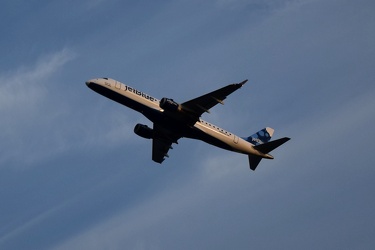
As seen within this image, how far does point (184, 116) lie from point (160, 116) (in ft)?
10.2

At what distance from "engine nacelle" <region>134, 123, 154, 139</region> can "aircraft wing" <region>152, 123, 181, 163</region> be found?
2.61ft

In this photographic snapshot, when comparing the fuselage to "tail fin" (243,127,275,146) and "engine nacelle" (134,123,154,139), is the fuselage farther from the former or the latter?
"tail fin" (243,127,275,146)

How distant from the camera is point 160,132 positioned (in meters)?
91.9

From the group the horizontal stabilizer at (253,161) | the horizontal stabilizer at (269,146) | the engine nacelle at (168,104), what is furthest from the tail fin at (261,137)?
the engine nacelle at (168,104)

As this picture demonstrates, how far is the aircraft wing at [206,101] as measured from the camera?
265ft

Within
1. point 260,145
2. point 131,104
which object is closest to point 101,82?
point 131,104

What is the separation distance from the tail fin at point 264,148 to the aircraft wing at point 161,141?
35.6 feet

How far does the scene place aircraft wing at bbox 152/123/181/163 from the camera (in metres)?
91.4

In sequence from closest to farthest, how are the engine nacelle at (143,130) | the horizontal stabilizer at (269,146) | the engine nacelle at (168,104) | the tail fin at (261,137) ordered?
1. the engine nacelle at (168,104)
2. the horizontal stabilizer at (269,146)
3. the engine nacelle at (143,130)
4. the tail fin at (261,137)

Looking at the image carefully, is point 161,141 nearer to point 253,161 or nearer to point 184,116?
point 184,116

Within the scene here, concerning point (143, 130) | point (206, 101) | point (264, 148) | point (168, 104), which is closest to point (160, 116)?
point (168, 104)

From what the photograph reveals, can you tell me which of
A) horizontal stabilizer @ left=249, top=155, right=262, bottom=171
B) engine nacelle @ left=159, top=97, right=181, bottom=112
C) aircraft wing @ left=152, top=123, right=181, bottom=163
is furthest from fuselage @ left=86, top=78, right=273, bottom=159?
aircraft wing @ left=152, top=123, right=181, bottom=163

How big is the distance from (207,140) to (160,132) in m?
7.85

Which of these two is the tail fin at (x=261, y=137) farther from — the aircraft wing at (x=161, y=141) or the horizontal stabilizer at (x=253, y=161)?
the aircraft wing at (x=161, y=141)
